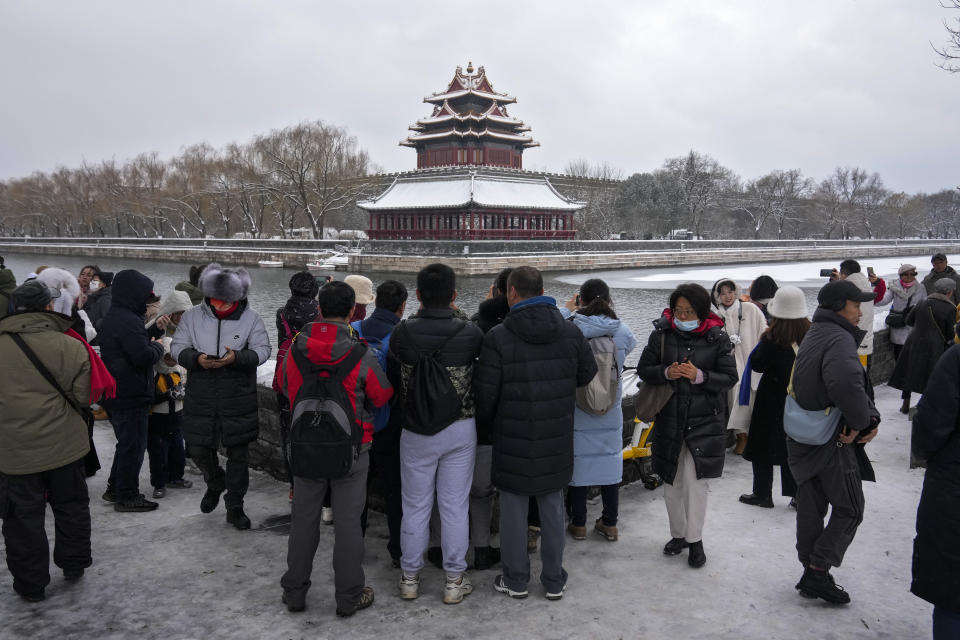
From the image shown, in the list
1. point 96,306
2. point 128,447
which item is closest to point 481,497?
point 128,447

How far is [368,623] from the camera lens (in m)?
2.99

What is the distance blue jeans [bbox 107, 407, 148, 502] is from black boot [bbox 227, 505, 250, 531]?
2.68 feet

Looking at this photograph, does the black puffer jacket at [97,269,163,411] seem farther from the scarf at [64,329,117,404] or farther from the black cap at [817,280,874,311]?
the black cap at [817,280,874,311]

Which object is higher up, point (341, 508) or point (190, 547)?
point (341, 508)

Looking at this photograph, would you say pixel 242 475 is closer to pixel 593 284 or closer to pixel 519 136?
pixel 593 284

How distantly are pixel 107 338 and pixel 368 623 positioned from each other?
8.55ft

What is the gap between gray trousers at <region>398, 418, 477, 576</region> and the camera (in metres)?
3.21

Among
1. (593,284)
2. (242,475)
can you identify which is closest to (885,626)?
(593,284)

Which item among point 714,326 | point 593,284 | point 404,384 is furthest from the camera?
point 593,284

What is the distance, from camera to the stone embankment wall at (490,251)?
34438mm

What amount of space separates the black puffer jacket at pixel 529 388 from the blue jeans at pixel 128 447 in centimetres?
261

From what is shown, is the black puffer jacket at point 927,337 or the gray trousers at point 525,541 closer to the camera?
the gray trousers at point 525,541

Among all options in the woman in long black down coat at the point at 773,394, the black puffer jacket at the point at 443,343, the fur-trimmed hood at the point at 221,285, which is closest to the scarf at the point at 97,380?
the fur-trimmed hood at the point at 221,285

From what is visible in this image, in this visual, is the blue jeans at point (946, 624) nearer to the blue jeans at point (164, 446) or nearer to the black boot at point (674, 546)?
the black boot at point (674, 546)
